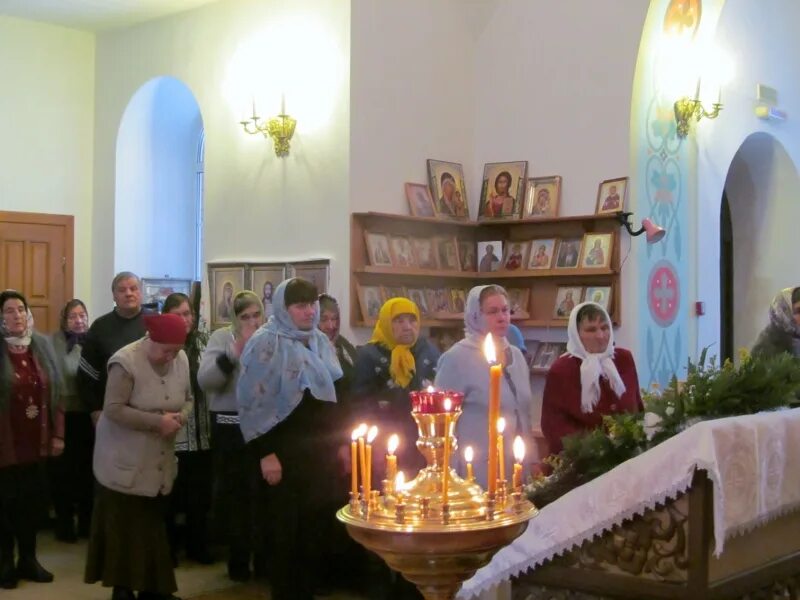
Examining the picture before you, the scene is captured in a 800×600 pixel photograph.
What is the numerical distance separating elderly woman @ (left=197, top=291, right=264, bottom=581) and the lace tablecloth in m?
1.95

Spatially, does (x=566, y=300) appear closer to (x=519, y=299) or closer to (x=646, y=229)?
(x=519, y=299)

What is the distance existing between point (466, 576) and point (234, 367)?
3.38 m

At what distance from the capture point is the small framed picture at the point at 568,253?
6438 millimetres

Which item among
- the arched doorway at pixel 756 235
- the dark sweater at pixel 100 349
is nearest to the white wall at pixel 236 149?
the dark sweater at pixel 100 349

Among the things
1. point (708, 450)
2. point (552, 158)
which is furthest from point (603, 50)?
point (708, 450)

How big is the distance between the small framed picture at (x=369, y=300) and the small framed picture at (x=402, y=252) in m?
0.22

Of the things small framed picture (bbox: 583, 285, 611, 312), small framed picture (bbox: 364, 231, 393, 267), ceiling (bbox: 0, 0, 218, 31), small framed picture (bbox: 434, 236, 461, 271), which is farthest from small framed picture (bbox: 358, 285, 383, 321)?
ceiling (bbox: 0, 0, 218, 31)

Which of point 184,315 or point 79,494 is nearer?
point 184,315

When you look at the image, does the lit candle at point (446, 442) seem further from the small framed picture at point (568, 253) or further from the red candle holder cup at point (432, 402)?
the small framed picture at point (568, 253)

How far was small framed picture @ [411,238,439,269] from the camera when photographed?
258 inches

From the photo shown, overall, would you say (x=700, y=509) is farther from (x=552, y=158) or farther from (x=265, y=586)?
(x=552, y=158)

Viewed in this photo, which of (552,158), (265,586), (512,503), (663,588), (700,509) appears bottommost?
(265,586)

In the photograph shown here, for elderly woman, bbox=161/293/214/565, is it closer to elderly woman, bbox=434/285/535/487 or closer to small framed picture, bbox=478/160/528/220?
elderly woman, bbox=434/285/535/487

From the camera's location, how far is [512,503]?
1.78m
